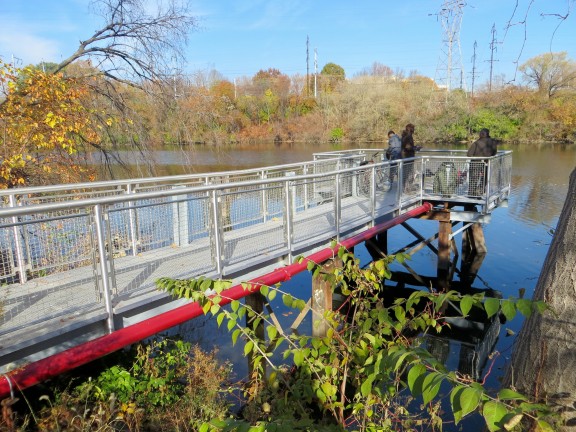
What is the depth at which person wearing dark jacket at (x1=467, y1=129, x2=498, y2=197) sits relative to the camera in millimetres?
10320

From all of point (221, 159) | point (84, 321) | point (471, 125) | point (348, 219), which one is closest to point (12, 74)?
point (221, 159)

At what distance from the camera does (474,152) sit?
36.4 ft

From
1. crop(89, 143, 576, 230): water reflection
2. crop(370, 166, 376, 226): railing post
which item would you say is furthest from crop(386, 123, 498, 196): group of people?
crop(89, 143, 576, 230): water reflection

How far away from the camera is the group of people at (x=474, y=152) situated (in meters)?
10.3

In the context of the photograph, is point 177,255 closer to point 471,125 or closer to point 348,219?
point 348,219

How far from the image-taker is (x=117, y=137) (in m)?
9.57

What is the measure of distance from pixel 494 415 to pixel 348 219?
685 cm

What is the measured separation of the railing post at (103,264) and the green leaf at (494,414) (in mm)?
3440

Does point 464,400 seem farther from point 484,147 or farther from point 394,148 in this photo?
point 394,148

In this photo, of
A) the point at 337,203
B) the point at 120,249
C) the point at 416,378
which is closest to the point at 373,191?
the point at 337,203

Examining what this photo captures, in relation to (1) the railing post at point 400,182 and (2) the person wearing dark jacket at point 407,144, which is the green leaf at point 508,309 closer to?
(1) the railing post at point 400,182

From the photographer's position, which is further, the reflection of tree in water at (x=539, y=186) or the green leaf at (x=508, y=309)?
the reflection of tree in water at (x=539, y=186)

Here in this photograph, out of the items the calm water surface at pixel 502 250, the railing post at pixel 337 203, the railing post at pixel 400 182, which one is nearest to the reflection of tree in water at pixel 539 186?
the calm water surface at pixel 502 250

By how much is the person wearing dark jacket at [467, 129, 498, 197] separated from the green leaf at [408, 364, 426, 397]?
385 inches
